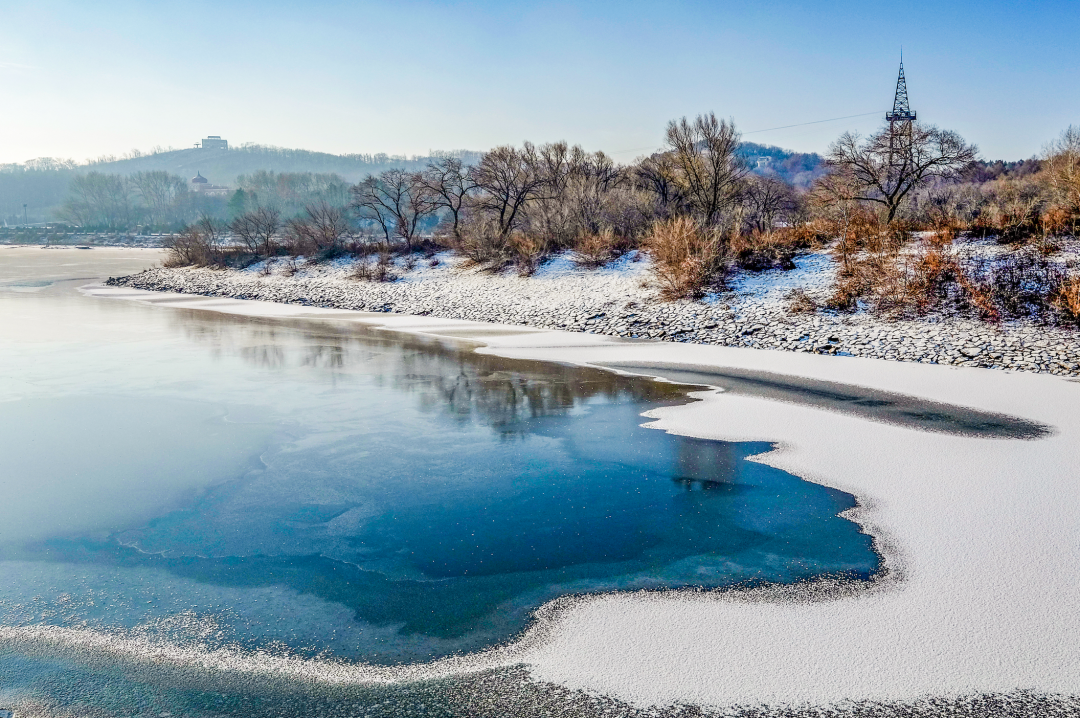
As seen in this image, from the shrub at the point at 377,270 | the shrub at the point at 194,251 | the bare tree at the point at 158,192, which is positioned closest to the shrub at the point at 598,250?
the shrub at the point at 377,270

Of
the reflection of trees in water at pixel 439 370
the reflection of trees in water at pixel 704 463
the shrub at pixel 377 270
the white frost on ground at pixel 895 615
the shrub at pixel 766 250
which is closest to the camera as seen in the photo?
the white frost on ground at pixel 895 615

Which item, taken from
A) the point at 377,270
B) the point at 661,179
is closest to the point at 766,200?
the point at 661,179

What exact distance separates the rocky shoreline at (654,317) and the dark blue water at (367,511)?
5942 millimetres

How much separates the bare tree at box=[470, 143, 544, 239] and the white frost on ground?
26.2 metres

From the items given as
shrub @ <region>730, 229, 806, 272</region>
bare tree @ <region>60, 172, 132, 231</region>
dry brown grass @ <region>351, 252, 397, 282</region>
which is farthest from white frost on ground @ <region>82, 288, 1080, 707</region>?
bare tree @ <region>60, 172, 132, 231</region>

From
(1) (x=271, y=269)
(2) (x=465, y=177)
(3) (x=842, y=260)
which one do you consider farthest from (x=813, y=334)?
(1) (x=271, y=269)

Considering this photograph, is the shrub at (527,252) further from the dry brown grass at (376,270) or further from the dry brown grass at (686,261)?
the dry brown grass at (376,270)

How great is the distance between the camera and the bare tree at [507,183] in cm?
3266

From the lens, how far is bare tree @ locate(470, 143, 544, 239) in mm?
32656

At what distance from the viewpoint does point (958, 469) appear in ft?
24.1

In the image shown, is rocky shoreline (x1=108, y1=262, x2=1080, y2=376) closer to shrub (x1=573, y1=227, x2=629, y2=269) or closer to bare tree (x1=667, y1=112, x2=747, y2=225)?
shrub (x1=573, y1=227, x2=629, y2=269)

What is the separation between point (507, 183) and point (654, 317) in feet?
55.2

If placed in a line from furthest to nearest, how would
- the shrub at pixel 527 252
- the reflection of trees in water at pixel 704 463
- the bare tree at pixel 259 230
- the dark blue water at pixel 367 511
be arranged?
the bare tree at pixel 259 230 → the shrub at pixel 527 252 → the reflection of trees in water at pixel 704 463 → the dark blue water at pixel 367 511

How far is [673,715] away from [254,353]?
13643 mm
